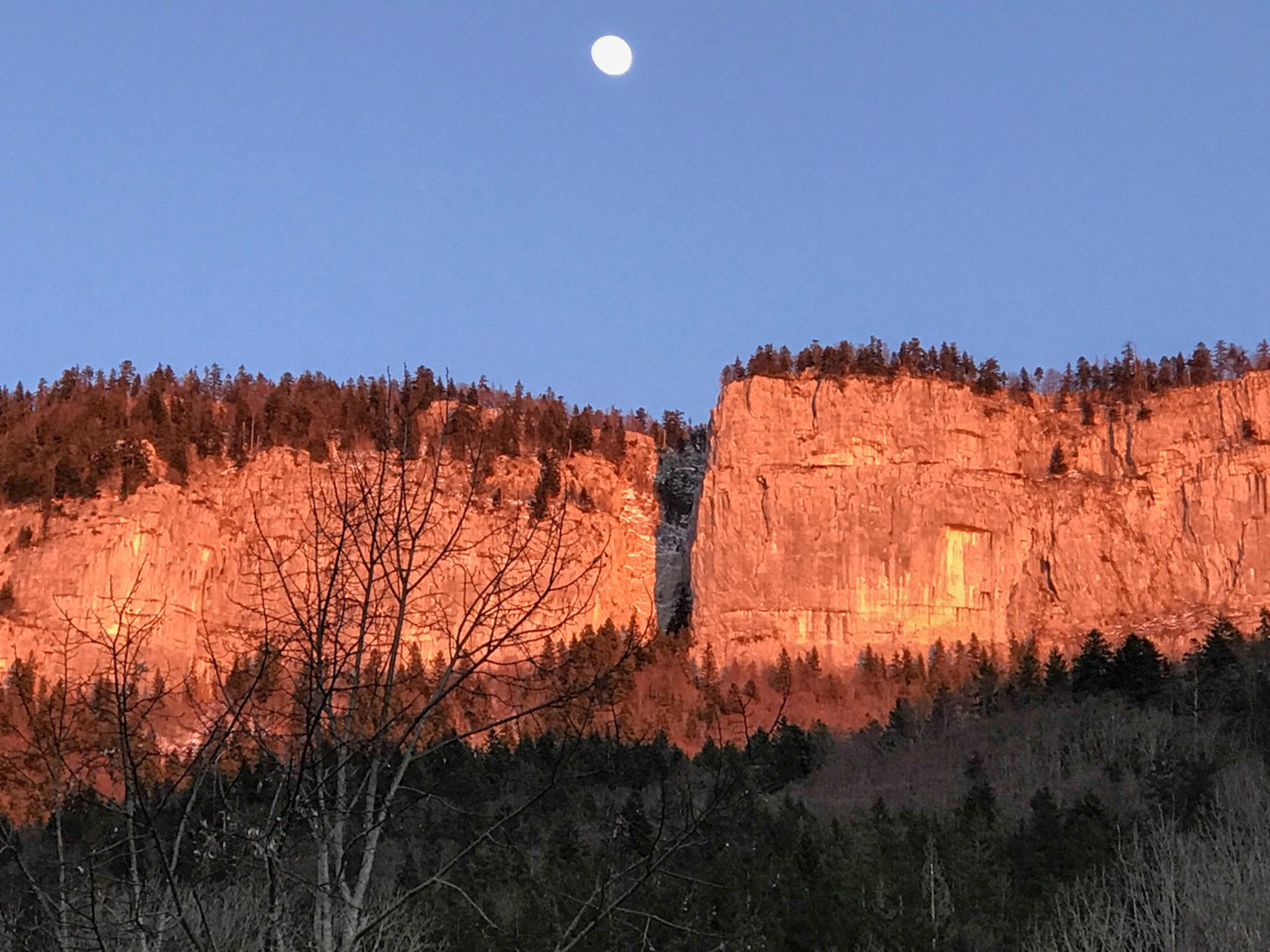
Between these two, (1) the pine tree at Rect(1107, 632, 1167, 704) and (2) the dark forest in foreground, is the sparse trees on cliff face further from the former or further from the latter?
(1) the pine tree at Rect(1107, 632, 1167, 704)

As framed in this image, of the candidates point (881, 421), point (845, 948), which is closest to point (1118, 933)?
point (845, 948)

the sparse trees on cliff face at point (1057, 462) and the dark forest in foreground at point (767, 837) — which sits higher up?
the sparse trees on cliff face at point (1057, 462)

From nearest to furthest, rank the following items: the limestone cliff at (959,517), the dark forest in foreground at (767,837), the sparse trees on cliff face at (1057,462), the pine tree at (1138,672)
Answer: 1. the dark forest in foreground at (767,837)
2. the pine tree at (1138,672)
3. the limestone cliff at (959,517)
4. the sparse trees on cliff face at (1057,462)

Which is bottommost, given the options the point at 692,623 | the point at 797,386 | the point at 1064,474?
the point at 692,623

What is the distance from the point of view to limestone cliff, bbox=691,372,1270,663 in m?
69.4

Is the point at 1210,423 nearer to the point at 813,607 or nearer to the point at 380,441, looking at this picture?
the point at 813,607

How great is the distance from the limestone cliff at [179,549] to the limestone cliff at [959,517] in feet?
21.0

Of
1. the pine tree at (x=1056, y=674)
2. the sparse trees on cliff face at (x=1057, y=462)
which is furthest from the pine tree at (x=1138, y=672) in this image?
the sparse trees on cliff face at (x=1057, y=462)

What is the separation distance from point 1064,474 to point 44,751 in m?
71.8

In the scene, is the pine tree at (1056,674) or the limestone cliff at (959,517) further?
the limestone cliff at (959,517)

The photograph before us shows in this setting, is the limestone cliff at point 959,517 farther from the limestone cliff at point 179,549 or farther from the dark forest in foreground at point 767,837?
the dark forest in foreground at point 767,837

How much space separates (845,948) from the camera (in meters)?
23.6

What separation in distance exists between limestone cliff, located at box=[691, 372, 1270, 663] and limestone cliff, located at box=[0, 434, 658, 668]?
6.41 meters

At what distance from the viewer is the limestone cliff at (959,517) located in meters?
69.4
